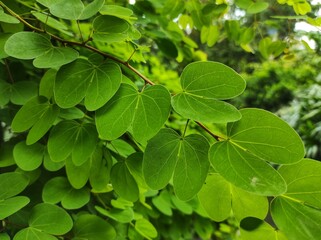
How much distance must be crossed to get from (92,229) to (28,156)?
154 millimetres

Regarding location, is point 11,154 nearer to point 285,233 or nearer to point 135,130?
point 135,130

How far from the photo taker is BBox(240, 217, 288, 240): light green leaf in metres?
0.38

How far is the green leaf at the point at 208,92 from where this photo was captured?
35 cm

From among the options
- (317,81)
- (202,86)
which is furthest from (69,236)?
(317,81)

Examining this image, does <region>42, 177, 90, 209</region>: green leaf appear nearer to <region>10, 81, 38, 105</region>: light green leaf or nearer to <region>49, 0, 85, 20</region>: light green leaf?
<region>10, 81, 38, 105</region>: light green leaf

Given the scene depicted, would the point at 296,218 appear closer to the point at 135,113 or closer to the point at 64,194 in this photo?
the point at 135,113

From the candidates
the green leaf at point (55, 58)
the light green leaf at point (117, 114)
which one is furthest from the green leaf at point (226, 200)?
the green leaf at point (55, 58)

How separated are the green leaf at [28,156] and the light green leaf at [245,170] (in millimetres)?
306

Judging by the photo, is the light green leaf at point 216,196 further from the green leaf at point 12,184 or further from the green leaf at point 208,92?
the green leaf at point 12,184

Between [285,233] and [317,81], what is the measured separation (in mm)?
3605

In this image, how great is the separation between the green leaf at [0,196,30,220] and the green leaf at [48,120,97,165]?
7 cm

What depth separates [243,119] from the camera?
36cm

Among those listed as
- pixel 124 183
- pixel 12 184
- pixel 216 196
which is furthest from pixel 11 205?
pixel 216 196

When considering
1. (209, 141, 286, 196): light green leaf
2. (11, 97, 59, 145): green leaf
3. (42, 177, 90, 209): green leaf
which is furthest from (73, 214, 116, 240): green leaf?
(209, 141, 286, 196): light green leaf
